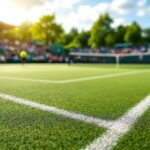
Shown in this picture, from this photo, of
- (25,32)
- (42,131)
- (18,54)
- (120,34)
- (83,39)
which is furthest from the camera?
(83,39)

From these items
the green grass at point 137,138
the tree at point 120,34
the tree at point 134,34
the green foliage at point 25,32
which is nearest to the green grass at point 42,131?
the green grass at point 137,138

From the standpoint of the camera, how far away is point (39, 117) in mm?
2666

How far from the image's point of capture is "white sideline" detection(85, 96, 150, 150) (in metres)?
1.83

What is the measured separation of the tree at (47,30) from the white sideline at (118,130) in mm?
58496

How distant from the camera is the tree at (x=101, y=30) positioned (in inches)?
2334

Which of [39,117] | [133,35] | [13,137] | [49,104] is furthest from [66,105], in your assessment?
[133,35]

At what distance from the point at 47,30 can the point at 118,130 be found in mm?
59567

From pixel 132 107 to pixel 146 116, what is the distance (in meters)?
0.53

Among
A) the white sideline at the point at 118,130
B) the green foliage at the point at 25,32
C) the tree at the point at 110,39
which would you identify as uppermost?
the green foliage at the point at 25,32

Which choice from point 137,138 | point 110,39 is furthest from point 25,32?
point 137,138

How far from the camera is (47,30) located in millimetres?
60219

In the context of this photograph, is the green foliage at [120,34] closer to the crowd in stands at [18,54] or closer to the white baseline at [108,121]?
the crowd in stands at [18,54]

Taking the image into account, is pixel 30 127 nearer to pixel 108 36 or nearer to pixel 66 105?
pixel 66 105

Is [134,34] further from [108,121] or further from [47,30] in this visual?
[108,121]
